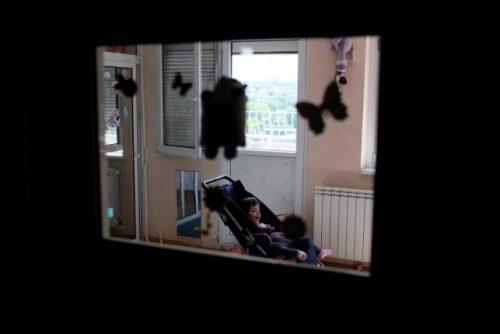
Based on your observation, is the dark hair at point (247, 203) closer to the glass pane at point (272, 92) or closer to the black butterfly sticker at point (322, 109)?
the glass pane at point (272, 92)

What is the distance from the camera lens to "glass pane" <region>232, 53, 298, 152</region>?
407cm

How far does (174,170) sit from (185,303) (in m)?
3.53

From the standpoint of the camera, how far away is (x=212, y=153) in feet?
3.54

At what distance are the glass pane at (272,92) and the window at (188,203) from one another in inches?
30.2

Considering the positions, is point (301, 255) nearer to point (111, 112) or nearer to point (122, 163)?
point (122, 163)

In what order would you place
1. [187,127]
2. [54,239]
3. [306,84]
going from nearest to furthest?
[54,239], [306,84], [187,127]

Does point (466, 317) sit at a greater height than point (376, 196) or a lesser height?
lesser

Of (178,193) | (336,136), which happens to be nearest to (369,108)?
(336,136)

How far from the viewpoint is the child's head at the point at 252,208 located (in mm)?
3354

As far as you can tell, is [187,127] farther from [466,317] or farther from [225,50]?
[466,317]

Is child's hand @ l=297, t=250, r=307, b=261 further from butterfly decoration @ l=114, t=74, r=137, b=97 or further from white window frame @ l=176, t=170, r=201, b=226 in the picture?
butterfly decoration @ l=114, t=74, r=137, b=97

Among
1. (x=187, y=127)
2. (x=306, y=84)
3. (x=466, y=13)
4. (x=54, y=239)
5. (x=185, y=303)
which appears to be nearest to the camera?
(x=466, y=13)

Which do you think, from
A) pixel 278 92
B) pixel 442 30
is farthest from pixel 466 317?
pixel 278 92

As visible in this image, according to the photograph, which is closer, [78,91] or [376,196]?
[376,196]
